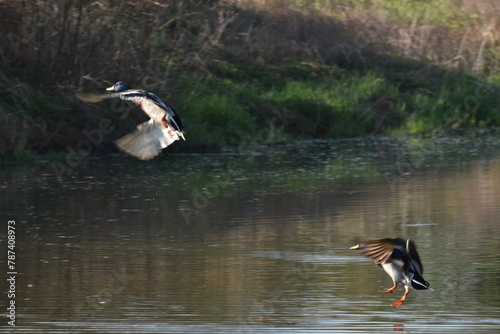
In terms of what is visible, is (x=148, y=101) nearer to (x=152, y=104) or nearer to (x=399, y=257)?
(x=152, y=104)

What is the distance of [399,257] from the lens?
7730mm

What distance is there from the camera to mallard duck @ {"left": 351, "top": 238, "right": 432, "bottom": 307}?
303 inches

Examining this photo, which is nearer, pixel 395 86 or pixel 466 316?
pixel 466 316

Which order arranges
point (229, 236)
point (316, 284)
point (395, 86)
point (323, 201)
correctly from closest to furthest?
1. point (316, 284)
2. point (229, 236)
3. point (323, 201)
4. point (395, 86)

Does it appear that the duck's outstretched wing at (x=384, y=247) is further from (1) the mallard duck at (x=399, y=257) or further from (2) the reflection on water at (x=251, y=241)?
(2) the reflection on water at (x=251, y=241)

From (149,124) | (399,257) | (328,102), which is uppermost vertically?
(149,124)

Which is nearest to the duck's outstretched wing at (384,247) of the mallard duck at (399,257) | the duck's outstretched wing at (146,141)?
the mallard duck at (399,257)

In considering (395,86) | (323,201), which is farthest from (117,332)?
(395,86)

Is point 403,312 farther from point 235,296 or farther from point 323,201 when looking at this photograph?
point 323,201

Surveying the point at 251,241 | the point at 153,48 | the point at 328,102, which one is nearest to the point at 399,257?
the point at 251,241

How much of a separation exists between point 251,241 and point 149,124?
1.70 meters

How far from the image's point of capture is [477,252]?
32.5 ft

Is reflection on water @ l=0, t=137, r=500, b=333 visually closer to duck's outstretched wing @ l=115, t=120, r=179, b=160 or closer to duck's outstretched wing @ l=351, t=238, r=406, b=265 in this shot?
duck's outstretched wing @ l=351, t=238, r=406, b=265

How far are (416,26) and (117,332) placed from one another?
20.4m
